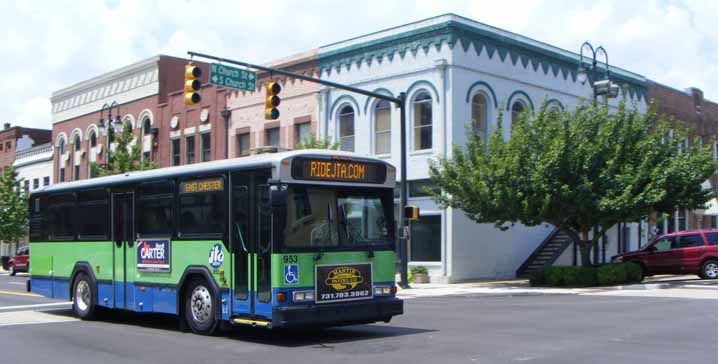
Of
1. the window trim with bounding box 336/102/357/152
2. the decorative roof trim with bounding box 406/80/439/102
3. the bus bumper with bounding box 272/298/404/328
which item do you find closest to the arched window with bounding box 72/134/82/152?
the window trim with bounding box 336/102/357/152

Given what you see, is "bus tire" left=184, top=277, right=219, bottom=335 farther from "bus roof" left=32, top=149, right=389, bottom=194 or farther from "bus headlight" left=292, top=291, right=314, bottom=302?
"bus roof" left=32, top=149, right=389, bottom=194

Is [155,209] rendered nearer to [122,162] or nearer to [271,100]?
[271,100]

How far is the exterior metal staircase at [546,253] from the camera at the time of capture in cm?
3194

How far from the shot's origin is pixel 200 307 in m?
13.4

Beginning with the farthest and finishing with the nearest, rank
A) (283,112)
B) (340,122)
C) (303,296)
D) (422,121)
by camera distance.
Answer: (283,112)
(340,122)
(422,121)
(303,296)

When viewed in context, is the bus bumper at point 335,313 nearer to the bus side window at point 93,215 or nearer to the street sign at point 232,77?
the bus side window at point 93,215

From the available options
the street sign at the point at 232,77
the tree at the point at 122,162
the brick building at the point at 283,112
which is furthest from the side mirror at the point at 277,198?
the tree at the point at 122,162

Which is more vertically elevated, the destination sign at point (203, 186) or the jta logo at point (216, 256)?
the destination sign at point (203, 186)

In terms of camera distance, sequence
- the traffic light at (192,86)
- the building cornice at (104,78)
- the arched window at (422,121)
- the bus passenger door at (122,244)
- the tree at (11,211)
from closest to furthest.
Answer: the bus passenger door at (122,244) → the traffic light at (192,86) → the arched window at (422,121) → the building cornice at (104,78) → the tree at (11,211)

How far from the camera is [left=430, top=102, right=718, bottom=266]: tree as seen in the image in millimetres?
25062

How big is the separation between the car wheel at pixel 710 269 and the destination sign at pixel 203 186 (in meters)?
20.6

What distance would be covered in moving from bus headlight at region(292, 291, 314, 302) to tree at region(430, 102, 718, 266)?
45.7 ft

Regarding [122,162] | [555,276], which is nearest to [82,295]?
[555,276]

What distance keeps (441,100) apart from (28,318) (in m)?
17.2
